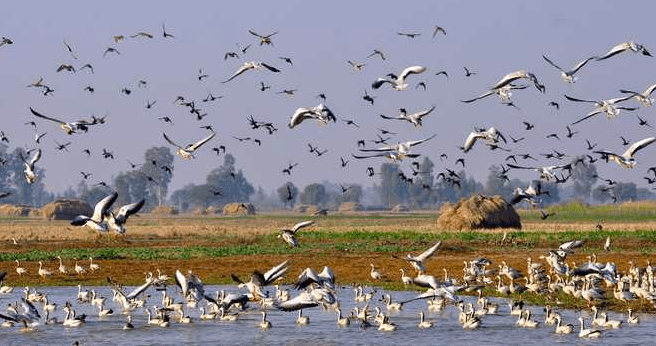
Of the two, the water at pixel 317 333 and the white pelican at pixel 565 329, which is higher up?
the white pelican at pixel 565 329

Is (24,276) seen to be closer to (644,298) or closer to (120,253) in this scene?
(120,253)

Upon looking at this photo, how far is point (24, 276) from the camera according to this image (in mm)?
40625

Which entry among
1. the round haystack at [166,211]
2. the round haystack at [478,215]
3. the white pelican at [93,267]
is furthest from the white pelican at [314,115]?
the round haystack at [166,211]

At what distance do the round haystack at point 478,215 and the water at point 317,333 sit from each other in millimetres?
39316

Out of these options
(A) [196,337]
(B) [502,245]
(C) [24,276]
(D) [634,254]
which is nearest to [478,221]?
(B) [502,245]

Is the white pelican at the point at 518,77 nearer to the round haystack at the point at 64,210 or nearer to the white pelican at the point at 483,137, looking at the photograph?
the white pelican at the point at 483,137

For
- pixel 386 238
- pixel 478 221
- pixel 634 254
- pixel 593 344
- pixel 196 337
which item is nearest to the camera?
pixel 593 344

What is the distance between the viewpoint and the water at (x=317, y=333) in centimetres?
2489

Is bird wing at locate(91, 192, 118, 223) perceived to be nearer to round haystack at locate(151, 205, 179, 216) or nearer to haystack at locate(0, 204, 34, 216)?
haystack at locate(0, 204, 34, 216)

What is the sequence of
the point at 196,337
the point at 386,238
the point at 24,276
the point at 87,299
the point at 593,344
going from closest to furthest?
1. the point at 593,344
2. the point at 196,337
3. the point at 87,299
4. the point at 24,276
5. the point at 386,238

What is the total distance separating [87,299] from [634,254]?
23865mm

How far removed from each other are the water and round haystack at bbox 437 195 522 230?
39.3m

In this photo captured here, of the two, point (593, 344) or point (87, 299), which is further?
point (87, 299)

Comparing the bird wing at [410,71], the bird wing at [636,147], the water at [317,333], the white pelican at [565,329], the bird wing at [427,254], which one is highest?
Answer: the bird wing at [410,71]
